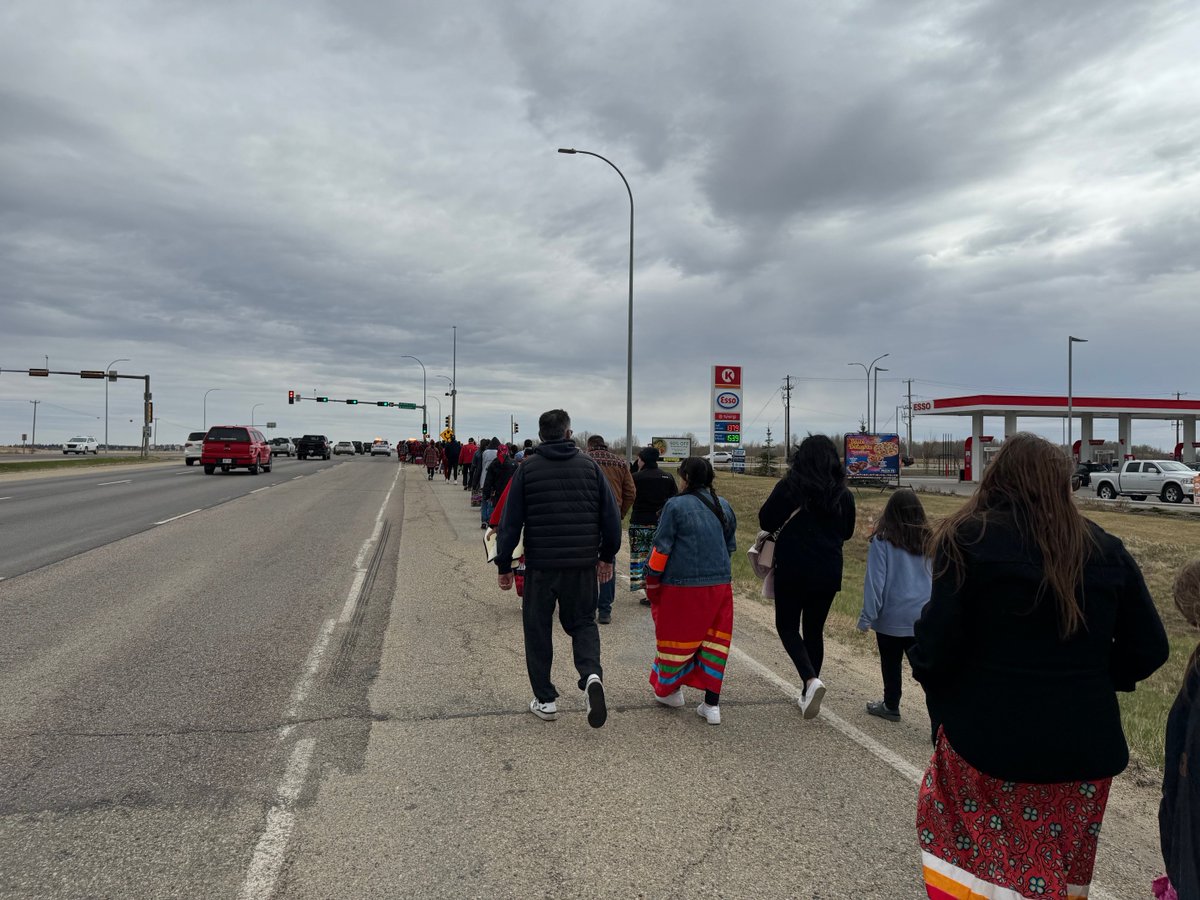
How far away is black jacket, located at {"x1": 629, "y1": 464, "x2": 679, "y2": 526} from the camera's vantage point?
859 cm

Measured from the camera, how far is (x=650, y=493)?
343 inches

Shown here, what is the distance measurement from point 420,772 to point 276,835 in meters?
0.86

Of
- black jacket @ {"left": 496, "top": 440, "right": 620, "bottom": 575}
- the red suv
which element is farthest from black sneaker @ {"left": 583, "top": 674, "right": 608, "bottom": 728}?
the red suv

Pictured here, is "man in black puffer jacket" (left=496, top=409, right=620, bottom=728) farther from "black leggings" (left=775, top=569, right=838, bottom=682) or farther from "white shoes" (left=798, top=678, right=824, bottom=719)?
"white shoes" (left=798, top=678, right=824, bottom=719)

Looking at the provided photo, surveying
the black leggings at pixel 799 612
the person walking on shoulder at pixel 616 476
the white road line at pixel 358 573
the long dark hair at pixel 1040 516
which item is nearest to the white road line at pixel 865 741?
the black leggings at pixel 799 612

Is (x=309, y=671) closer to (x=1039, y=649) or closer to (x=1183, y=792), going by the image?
(x=1039, y=649)

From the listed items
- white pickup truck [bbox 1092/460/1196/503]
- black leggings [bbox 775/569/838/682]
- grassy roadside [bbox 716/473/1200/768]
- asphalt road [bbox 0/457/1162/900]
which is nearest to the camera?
asphalt road [bbox 0/457/1162/900]

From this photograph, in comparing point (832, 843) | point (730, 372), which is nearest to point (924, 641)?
point (832, 843)

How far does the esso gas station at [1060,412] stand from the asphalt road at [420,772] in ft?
Result: 154

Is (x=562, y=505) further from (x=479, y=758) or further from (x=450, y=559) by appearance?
(x=450, y=559)

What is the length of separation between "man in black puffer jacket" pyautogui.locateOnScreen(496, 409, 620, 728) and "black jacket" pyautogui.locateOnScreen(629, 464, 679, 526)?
10.5 ft

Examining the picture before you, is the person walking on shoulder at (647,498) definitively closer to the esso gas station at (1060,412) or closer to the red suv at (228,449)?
the red suv at (228,449)

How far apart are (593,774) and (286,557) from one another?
8937mm

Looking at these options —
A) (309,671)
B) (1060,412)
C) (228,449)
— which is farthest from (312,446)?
(309,671)
